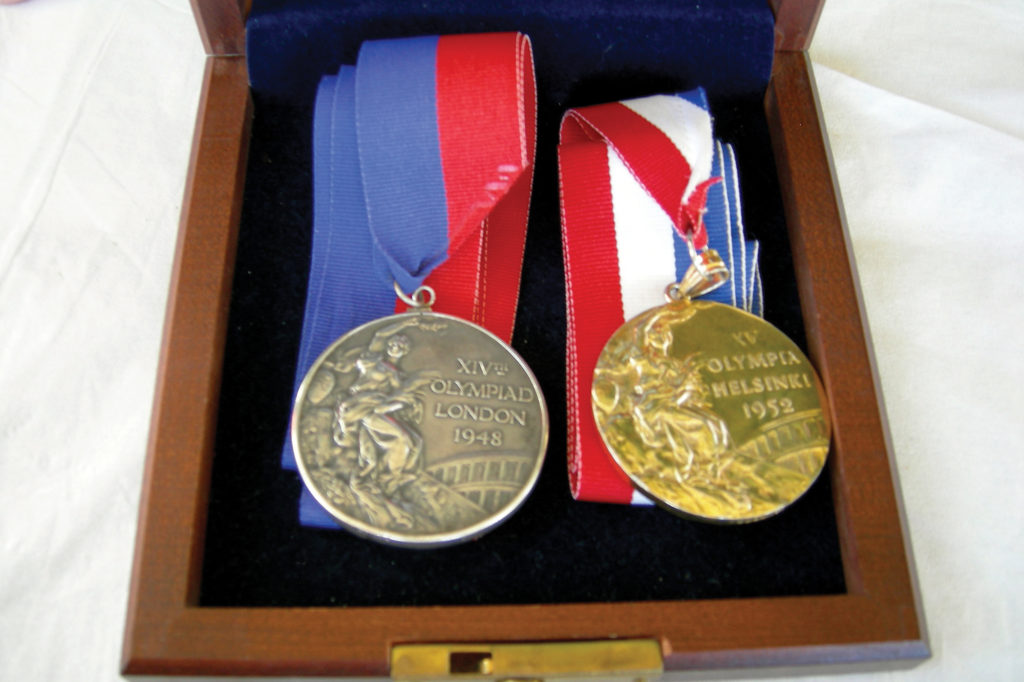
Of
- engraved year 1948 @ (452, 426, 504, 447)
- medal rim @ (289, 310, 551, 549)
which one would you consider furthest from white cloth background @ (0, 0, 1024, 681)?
engraved year 1948 @ (452, 426, 504, 447)

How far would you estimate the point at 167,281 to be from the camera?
1.36 metres

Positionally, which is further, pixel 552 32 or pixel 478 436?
pixel 552 32

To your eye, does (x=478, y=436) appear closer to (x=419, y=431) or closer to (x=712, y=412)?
(x=419, y=431)

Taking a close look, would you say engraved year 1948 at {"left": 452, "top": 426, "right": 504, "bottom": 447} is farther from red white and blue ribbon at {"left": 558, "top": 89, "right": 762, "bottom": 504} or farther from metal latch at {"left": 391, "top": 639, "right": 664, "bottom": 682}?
metal latch at {"left": 391, "top": 639, "right": 664, "bottom": 682}

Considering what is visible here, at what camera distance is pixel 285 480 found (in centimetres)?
113

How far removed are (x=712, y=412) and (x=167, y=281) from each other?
2.64 ft

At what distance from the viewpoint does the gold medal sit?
107 centimetres

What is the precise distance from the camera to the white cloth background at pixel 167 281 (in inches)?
46.4

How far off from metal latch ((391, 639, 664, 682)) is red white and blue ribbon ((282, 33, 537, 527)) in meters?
0.44

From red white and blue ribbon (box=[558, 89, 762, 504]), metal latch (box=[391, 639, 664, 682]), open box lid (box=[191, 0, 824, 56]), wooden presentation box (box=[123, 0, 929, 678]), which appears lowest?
metal latch (box=[391, 639, 664, 682])

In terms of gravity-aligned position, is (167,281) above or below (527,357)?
above

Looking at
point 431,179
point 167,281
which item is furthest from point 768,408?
point 167,281

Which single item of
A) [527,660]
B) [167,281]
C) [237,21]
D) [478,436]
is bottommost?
[527,660]

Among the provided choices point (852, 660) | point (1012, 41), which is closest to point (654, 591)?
point (852, 660)
